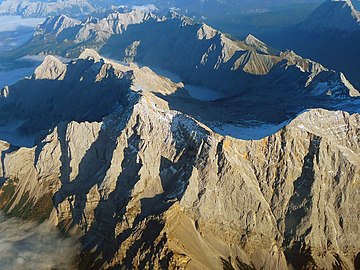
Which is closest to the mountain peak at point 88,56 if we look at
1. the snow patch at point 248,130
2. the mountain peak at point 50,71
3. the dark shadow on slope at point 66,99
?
the dark shadow on slope at point 66,99

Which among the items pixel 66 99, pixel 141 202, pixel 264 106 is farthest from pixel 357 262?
pixel 66 99

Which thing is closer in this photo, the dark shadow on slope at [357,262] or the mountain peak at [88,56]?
the dark shadow on slope at [357,262]

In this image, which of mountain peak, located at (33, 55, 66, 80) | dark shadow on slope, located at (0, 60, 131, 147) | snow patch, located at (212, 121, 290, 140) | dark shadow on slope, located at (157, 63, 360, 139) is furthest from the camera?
mountain peak, located at (33, 55, 66, 80)

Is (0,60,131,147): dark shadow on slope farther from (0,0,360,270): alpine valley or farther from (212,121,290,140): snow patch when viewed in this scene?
(212,121,290,140): snow patch

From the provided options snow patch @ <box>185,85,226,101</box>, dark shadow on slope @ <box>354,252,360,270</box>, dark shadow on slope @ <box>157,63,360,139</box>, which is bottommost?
snow patch @ <box>185,85,226,101</box>

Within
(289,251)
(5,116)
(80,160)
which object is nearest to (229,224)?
(289,251)

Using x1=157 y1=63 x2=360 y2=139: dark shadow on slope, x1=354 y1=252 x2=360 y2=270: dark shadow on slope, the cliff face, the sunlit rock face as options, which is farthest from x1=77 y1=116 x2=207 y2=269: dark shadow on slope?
x1=354 y1=252 x2=360 y2=270: dark shadow on slope

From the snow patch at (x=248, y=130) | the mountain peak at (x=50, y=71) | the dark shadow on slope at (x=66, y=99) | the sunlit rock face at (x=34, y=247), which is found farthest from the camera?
the mountain peak at (x=50, y=71)

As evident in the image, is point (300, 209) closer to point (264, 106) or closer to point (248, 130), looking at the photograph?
point (248, 130)

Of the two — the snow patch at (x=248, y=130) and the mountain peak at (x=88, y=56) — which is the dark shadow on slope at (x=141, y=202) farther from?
the mountain peak at (x=88, y=56)

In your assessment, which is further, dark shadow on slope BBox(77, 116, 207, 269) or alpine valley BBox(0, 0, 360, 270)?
alpine valley BBox(0, 0, 360, 270)
